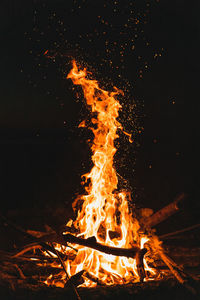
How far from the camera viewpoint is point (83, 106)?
6.06m

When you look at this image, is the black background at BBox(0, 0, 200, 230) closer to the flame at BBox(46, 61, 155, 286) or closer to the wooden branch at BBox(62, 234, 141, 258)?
the flame at BBox(46, 61, 155, 286)

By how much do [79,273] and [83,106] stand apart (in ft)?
12.4

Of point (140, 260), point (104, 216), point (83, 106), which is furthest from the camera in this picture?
point (83, 106)

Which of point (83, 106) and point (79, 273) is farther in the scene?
point (83, 106)

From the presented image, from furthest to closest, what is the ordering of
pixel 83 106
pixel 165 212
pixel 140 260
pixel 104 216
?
1. pixel 83 106
2. pixel 104 216
3. pixel 165 212
4. pixel 140 260

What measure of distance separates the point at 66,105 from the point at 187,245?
3233 mm

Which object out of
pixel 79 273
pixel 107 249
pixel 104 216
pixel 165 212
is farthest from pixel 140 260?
pixel 104 216

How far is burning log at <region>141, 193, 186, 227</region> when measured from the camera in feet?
10.3

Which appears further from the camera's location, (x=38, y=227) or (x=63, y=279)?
(x=38, y=227)

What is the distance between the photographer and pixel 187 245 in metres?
4.08

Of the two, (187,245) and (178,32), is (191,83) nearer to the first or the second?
(178,32)

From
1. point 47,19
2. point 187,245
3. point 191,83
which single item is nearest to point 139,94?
point 191,83

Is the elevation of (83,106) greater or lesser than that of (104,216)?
greater

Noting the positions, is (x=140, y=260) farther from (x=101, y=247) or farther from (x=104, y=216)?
(x=104, y=216)
